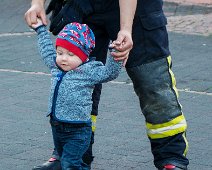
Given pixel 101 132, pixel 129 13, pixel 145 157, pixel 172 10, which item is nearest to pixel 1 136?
pixel 101 132

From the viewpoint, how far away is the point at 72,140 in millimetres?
4289

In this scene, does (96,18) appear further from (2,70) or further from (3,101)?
(2,70)

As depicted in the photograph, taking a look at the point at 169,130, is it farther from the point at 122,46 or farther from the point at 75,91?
the point at 122,46

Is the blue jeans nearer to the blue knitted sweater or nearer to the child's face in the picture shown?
the blue knitted sweater

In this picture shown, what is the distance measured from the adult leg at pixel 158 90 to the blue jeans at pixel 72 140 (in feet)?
1.42

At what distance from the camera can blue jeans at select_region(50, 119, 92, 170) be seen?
4285 millimetres

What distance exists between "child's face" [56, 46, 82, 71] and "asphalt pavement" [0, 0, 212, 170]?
104 cm

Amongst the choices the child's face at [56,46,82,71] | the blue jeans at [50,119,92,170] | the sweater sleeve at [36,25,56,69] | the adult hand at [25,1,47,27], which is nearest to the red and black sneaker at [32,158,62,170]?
the blue jeans at [50,119,92,170]

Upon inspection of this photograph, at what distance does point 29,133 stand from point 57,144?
144cm

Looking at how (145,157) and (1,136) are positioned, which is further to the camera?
(1,136)

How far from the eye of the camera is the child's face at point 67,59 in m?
4.20

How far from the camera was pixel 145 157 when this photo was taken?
5227mm

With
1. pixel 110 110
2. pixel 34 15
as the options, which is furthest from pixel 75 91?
pixel 110 110

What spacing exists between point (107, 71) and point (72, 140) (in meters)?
0.47
